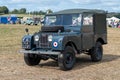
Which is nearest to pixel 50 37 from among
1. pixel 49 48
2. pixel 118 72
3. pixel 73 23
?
pixel 49 48

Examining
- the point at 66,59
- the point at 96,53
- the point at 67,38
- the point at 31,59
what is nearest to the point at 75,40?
the point at 67,38

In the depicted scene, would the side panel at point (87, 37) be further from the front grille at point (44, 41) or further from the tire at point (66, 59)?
the front grille at point (44, 41)

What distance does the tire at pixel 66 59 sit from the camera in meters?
10.9

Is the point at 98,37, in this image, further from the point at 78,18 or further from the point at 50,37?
the point at 50,37

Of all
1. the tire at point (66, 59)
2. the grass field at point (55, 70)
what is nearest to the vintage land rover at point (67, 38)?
the tire at point (66, 59)

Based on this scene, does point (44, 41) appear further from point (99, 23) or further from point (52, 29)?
point (99, 23)

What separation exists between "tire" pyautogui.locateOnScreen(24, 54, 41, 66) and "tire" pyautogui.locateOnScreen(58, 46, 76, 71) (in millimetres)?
1353

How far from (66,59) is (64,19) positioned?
A: 1.99m

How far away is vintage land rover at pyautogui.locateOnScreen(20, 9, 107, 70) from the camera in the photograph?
11.0 meters

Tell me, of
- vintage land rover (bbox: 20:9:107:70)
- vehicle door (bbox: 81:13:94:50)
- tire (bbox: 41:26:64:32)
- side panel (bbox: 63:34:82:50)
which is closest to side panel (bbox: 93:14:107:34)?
vintage land rover (bbox: 20:9:107:70)

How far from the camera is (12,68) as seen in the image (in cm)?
1161

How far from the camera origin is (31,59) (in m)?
12.2

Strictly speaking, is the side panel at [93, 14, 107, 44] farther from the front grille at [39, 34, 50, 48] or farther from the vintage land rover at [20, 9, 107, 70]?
the front grille at [39, 34, 50, 48]

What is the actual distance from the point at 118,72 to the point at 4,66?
401 cm
